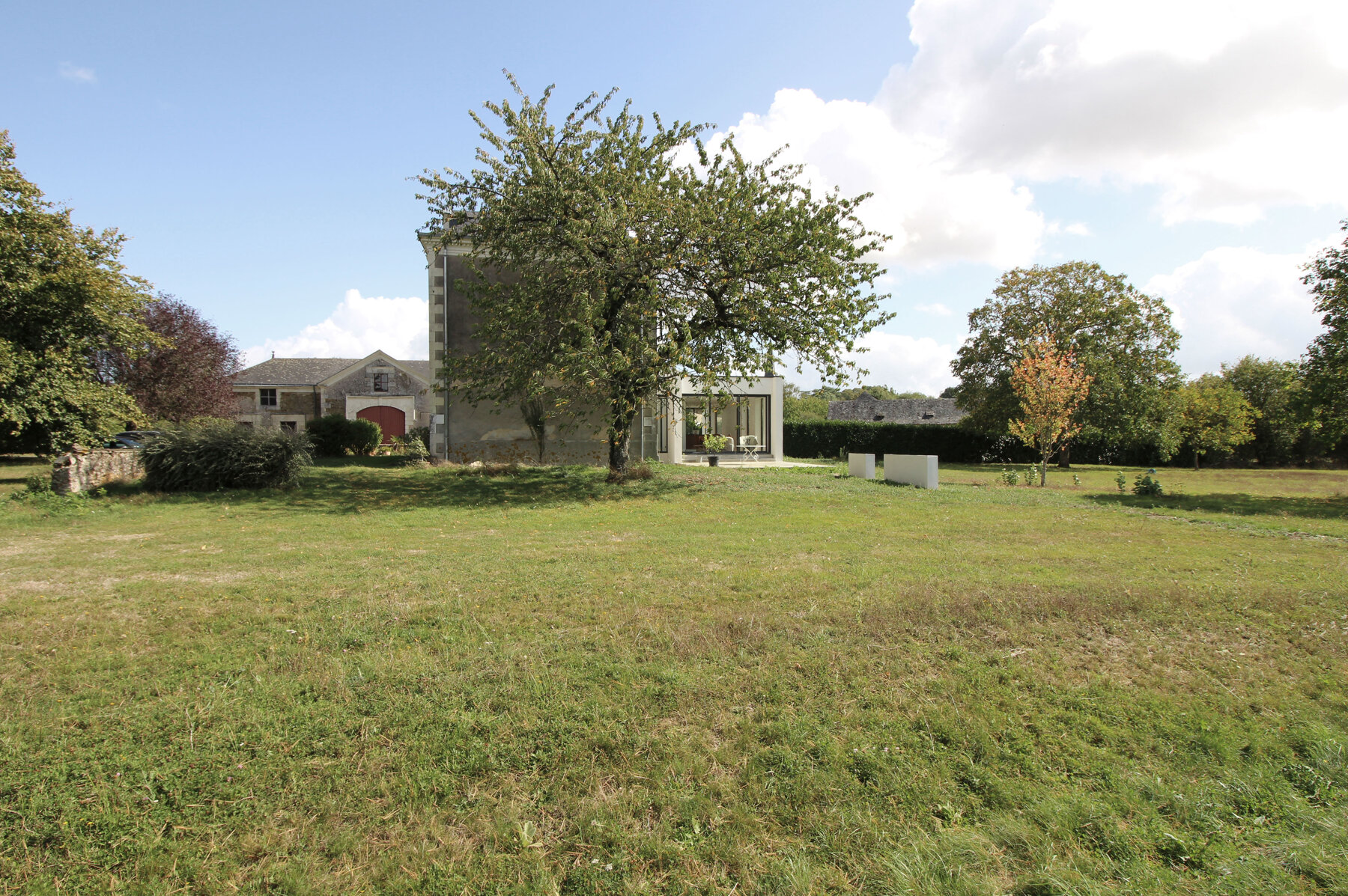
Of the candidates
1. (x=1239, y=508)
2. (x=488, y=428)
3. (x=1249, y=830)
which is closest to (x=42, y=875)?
(x=1249, y=830)

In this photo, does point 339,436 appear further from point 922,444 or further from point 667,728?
point 922,444

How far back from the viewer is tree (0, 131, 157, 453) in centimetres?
1398

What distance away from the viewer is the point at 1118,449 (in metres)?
40.2

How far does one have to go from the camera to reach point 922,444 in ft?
128

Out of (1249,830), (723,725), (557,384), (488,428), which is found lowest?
(1249,830)

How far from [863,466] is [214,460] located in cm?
1625

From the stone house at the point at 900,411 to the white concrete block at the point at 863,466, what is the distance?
38516 mm

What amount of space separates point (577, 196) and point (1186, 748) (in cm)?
1303

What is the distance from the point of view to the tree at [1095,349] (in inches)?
1308

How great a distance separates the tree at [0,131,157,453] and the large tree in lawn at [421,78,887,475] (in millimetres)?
7979

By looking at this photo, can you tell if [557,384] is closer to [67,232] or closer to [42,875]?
[67,232]

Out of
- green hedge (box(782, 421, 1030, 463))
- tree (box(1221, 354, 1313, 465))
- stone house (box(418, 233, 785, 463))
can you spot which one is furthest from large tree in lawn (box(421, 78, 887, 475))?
tree (box(1221, 354, 1313, 465))

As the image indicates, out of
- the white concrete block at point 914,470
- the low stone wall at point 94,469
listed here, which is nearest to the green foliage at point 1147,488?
the white concrete block at point 914,470

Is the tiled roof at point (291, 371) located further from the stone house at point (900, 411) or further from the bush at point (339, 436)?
the stone house at point (900, 411)
